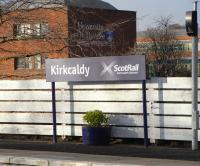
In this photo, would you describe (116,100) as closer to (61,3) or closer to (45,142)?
(45,142)

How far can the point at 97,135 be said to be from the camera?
585 inches

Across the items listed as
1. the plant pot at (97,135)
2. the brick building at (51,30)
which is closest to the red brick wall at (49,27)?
the brick building at (51,30)

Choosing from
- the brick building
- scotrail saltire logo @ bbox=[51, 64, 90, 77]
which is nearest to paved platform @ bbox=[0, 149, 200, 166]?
scotrail saltire logo @ bbox=[51, 64, 90, 77]

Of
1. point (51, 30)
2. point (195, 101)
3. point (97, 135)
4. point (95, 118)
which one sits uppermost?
point (51, 30)

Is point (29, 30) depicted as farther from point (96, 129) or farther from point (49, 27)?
point (96, 129)

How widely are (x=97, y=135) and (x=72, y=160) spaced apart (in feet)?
10.5

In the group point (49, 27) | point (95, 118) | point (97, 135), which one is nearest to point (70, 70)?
point (95, 118)

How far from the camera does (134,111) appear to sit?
14844 mm

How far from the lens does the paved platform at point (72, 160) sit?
11117mm

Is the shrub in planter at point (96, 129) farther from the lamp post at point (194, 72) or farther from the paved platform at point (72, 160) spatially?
the lamp post at point (194, 72)

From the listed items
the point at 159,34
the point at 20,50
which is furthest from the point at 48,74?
the point at 159,34

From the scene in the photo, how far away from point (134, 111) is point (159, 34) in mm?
35357

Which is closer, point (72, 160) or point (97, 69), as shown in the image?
point (72, 160)

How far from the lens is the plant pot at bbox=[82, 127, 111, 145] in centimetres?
1484
